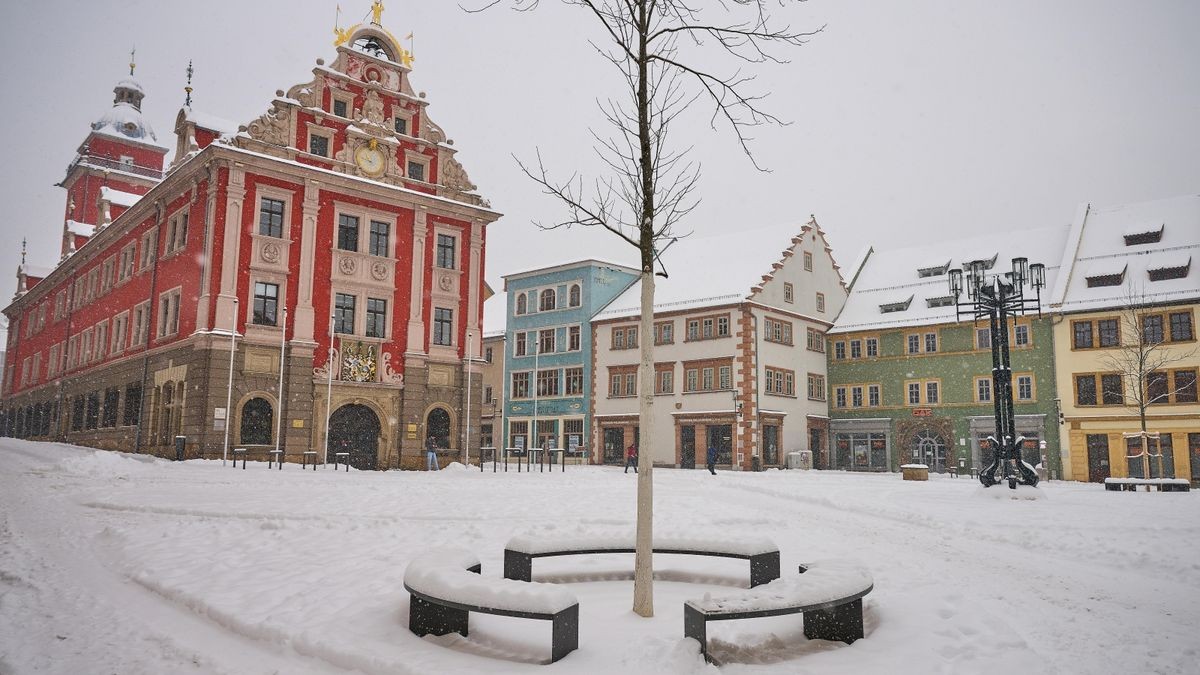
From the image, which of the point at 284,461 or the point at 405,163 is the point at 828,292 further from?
the point at 284,461

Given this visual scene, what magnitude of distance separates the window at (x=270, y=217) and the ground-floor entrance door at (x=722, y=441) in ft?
80.4

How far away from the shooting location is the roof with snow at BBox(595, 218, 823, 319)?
155 feet

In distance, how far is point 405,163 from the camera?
35.6m

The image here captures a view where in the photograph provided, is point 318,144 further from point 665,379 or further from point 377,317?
point 665,379

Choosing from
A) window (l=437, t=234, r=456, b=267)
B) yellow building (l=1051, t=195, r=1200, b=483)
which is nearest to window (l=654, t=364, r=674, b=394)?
window (l=437, t=234, r=456, b=267)

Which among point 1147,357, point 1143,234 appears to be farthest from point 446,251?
point 1143,234

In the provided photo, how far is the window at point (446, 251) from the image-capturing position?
36.2 meters

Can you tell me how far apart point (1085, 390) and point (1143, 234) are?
889 cm

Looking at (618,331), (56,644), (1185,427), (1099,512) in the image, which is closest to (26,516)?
(56,644)

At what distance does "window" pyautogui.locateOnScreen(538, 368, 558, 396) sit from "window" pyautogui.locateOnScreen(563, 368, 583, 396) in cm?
89

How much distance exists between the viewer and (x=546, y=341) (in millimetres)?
54500

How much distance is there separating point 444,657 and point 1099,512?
1594cm

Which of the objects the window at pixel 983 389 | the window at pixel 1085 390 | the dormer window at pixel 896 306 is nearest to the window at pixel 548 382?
the dormer window at pixel 896 306

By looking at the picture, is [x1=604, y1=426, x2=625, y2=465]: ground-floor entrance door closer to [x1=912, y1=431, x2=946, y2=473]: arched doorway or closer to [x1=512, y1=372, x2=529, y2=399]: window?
[x1=512, y1=372, x2=529, y2=399]: window
